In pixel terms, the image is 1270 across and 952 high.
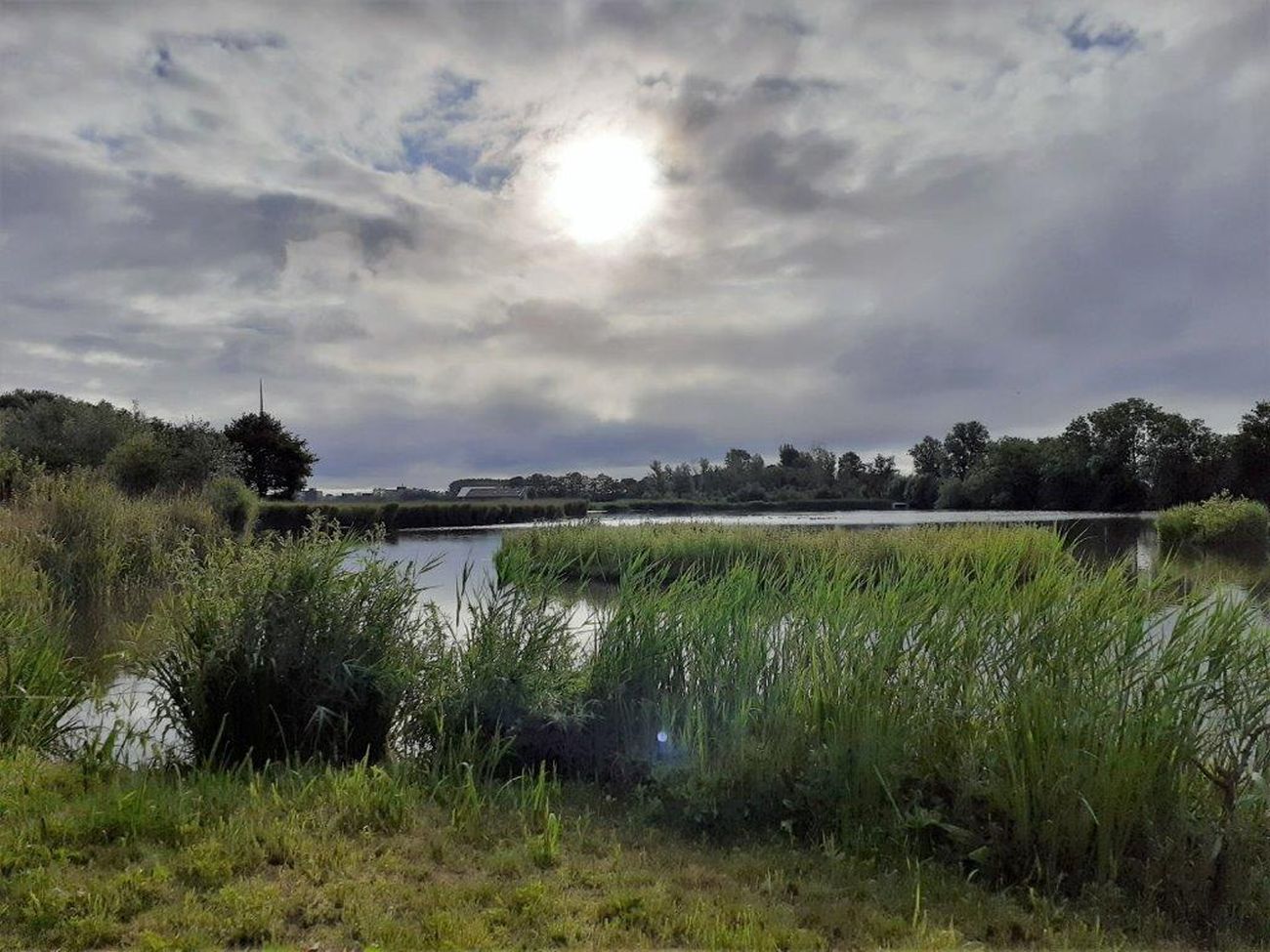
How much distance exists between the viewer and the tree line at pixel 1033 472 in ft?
141

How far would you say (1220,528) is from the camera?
70.8 feet

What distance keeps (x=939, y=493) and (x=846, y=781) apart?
5232 cm

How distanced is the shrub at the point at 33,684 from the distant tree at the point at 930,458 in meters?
60.7

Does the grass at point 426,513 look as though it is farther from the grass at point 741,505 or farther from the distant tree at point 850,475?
the distant tree at point 850,475

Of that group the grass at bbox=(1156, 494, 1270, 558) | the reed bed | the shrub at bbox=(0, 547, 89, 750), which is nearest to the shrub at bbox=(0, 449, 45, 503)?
the shrub at bbox=(0, 547, 89, 750)

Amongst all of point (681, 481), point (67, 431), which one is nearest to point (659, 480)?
point (681, 481)

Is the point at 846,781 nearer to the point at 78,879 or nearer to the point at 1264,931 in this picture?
the point at 1264,931

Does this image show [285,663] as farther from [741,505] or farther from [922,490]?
[922,490]

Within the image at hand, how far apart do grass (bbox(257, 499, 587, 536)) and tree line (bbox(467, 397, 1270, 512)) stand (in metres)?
10.5

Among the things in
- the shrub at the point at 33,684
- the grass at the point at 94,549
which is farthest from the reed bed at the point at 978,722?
the grass at the point at 94,549

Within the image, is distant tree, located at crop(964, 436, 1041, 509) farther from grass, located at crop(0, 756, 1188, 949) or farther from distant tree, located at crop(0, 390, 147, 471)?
grass, located at crop(0, 756, 1188, 949)

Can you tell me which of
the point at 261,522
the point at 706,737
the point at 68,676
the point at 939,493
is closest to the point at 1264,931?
the point at 706,737

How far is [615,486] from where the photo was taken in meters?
58.9

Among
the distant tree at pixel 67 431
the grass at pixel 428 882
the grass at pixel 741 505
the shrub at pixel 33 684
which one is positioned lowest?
the grass at pixel 428 882
